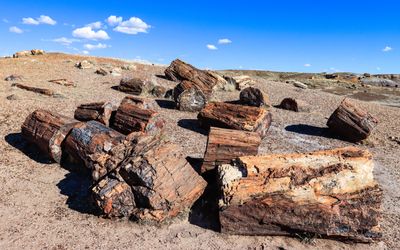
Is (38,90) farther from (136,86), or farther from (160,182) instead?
(160,182)

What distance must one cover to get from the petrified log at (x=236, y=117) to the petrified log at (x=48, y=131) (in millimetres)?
4820

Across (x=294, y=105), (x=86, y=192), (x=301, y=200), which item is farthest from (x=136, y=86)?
(x=301, y=200)

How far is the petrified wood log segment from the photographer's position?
7.25 metres

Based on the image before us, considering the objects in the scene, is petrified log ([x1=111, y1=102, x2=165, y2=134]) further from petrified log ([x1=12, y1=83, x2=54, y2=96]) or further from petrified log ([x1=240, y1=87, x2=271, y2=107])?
petrified log ([x1=240, y1=87, x2=271, y2=107])

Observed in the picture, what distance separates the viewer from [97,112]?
11.5 meters

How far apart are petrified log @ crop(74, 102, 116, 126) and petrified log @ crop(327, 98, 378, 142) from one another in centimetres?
835

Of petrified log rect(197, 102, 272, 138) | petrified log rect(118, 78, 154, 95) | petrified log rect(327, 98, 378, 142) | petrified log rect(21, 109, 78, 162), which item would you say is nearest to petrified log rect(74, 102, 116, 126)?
petrified log rect(21, 109, 78, 162)

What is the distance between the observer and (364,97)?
32.2m

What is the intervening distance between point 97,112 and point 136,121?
1.69 metres

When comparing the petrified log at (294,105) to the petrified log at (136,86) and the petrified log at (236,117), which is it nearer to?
the petrified log at (236,117)

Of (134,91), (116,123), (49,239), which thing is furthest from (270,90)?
(49,239)

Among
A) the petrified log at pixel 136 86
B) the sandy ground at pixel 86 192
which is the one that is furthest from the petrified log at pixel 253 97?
the petrified log at pixel 136 86

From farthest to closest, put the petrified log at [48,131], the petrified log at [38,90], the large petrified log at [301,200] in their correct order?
the petrified log at [38,90] → the petrified log at [48,131] → the large petrified log at [301,200]

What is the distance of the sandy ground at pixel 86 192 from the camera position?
674 centimetres
